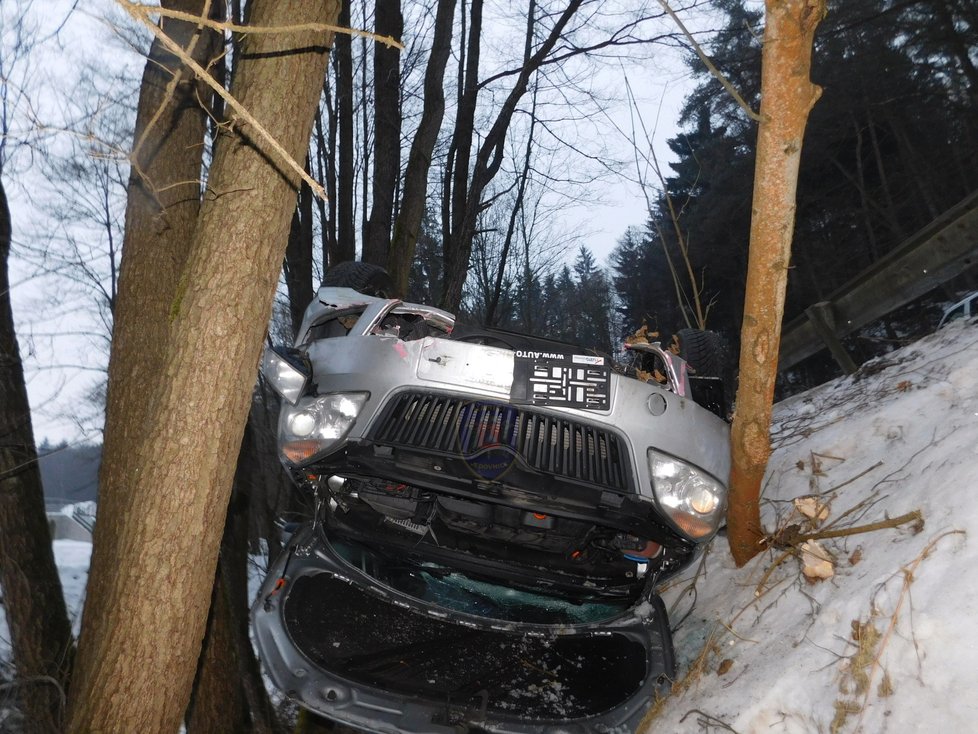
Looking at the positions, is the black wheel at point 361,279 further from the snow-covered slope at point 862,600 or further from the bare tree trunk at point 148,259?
the snow-covered slope at point 862,600

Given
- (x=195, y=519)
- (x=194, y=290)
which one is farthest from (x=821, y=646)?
(x=194, y=290)

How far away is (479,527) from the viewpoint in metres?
3.25

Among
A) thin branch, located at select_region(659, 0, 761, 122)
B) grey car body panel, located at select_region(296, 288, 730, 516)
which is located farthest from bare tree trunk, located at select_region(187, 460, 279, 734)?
thin branch, located at select_region(659, 0, 761, 122)

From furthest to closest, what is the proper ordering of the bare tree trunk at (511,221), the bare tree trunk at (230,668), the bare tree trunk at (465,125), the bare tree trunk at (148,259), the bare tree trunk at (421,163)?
the bare tree trunk at (511,221) < the bare tree trunk at (465,125) < the bare tree trunk at (421,163) < the bare tree trunk at (230,668) < the bare tree trunk at (148,259)

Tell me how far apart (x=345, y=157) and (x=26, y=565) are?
5674 millimetres

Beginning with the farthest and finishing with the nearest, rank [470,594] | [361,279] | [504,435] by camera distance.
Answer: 1. [361,279]
2. [470,594]
3. [504,435]

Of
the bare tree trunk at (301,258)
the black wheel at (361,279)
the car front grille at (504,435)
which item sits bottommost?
the car front grille at (504,435)

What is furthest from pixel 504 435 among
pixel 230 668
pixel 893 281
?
pixel 893 281

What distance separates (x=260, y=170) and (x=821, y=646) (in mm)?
2699

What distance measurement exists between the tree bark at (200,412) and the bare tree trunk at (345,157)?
576 cm

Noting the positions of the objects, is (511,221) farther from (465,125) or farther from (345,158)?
(345,158)

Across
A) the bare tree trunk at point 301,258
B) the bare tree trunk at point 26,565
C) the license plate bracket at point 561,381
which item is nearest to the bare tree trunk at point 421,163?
the bare tree trunk at point 301,258

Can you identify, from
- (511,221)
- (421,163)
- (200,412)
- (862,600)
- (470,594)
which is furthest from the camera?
(511,221)

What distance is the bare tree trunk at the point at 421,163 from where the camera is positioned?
23.1 ft
